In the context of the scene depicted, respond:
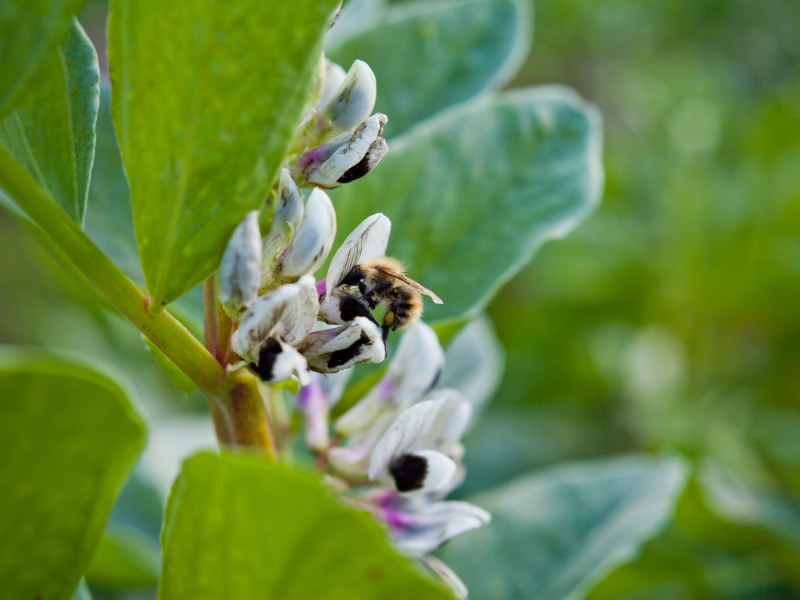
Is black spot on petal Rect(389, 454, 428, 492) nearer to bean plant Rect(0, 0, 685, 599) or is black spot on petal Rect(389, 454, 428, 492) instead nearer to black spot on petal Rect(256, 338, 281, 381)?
bean plant Rect(0, 0, 685, 599)

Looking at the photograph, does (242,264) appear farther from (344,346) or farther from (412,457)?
(412,457)

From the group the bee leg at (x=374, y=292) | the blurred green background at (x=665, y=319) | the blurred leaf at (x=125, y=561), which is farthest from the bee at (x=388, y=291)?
the blurred green background at (x=665, y=319)

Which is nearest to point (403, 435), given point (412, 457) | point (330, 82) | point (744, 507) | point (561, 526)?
point (412, 457)

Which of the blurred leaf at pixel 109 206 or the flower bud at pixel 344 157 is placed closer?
the flower bud at pixel 344 157

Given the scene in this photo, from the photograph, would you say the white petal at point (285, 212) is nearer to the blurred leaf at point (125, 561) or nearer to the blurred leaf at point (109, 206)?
the blurred leaf at point (109, 206)

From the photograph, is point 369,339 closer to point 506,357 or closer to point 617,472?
point 617,472

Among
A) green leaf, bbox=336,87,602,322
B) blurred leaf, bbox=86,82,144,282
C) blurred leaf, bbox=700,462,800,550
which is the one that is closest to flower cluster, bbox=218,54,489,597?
green leaf, bbox=336,87,602,322
